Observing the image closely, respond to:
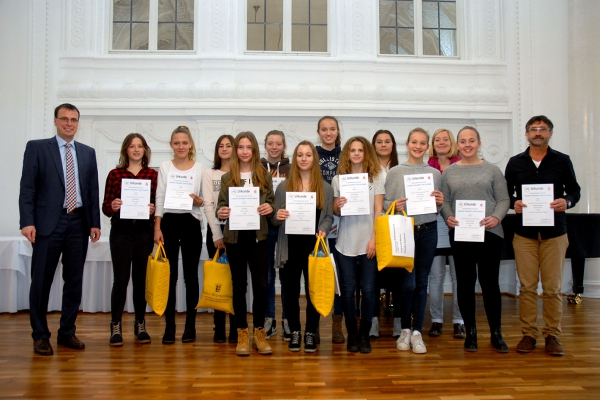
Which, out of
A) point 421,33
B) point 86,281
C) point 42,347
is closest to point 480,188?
point 42,347

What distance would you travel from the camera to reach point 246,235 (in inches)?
146

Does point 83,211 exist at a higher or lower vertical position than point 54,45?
lower

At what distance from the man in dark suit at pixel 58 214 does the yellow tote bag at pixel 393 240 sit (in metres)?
2.04

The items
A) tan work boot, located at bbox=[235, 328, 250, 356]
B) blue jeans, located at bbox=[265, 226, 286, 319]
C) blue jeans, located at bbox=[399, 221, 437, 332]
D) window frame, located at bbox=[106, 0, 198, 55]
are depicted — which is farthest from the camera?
window frame, located at bbox=[106, 0, 198, 55]

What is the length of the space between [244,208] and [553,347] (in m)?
2.29

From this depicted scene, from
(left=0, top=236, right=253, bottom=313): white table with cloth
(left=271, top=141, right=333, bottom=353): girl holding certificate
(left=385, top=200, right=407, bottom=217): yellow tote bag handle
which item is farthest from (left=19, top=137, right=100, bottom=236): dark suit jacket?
(left=385, top=200, right=407, bottom=217): yellow tote bag handle

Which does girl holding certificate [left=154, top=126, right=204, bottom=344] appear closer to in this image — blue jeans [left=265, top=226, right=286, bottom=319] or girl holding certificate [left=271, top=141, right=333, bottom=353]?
blue jeans [left=265, top=226, right=286, bottom=319]

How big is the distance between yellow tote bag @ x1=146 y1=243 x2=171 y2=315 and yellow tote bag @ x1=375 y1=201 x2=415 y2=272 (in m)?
1.53

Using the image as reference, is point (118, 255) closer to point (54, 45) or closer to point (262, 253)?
point (262, 253)

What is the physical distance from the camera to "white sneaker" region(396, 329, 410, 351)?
12.5ft

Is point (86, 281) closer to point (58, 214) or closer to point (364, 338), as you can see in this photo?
point (58, 214)

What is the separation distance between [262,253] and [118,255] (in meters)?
→ 1.11

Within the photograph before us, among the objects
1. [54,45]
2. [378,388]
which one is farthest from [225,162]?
[54,45]

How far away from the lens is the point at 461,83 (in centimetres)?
753
